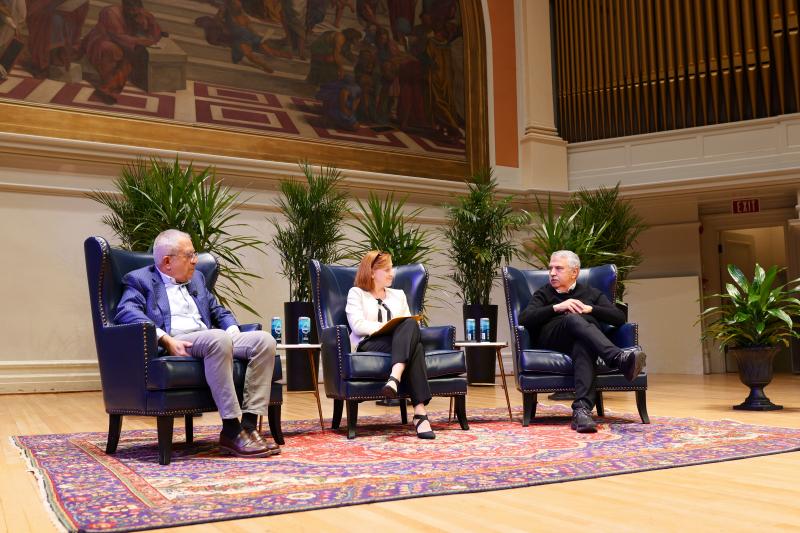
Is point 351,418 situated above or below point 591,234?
below

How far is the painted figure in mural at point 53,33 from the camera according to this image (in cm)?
683

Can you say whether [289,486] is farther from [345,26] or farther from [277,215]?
[345,26]

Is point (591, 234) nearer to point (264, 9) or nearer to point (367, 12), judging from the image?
point (367, 12)

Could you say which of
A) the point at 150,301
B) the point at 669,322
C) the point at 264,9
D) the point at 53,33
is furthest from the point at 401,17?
the point at 150,301

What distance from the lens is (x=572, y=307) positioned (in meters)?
4.30

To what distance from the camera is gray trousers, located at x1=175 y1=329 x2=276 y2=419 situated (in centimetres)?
319

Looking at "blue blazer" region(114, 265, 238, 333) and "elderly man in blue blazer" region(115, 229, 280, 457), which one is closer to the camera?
"elderly man in blue blazer" region(115, 229, 280, 457)

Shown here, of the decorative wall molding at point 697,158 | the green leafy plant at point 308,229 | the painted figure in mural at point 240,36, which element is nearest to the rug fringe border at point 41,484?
the green leafy plant at point 308,229

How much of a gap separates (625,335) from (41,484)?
3.00 m

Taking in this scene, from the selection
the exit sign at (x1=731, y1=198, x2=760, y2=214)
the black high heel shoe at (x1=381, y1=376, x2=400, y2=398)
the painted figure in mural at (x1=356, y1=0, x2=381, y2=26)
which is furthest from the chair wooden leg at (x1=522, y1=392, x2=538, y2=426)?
the exit sign at (x1=731, y1=198, x2=760, y2=214)

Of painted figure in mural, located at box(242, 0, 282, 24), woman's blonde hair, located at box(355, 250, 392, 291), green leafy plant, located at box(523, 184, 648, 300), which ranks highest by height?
painted figure in mural, located at box(242, 0, 282, 24)

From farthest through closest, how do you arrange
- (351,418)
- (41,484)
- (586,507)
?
(351,418) → (41,484) → (586,507)

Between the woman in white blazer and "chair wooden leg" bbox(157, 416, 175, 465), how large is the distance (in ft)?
3.37

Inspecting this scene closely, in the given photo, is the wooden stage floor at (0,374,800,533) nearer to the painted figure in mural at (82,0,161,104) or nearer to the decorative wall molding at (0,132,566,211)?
the decorative wall molding at (0,132,566,211)
